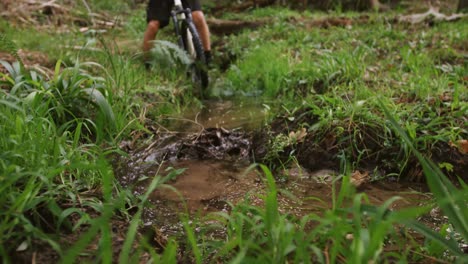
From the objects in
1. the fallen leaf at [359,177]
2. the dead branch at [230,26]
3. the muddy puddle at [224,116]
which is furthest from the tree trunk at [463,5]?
the fallen leaf at [359,177]

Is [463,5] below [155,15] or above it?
below

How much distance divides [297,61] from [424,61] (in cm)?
125

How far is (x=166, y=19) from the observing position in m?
4.68

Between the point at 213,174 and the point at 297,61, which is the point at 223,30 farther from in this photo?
the point at 213,174

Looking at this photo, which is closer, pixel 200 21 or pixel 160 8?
pixel 200 21

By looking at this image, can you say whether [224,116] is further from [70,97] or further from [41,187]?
[41,187]

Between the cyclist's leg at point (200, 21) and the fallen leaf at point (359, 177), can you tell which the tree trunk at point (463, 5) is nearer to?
the cyclist's leg at point (200, 21)

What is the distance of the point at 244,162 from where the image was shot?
2.53 metres

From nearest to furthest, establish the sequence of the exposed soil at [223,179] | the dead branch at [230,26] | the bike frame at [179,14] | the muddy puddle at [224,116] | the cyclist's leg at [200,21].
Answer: the exposed soil at [223,179]
the muddy puddle at [224,116]
the bike frame at [179,14]
the cyclist's leg at [200,21]
the dead branch at [230,26]

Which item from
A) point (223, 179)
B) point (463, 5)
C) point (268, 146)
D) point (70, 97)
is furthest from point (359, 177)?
point (463, 5)

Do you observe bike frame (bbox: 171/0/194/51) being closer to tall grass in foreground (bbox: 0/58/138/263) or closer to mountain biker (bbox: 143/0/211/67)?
mountain biker (bbox: 143/0/211/67)

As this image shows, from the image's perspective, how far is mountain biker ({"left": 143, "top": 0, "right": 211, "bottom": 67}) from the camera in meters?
4.52

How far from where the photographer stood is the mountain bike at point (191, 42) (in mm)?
4125

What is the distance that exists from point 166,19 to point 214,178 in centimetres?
293
